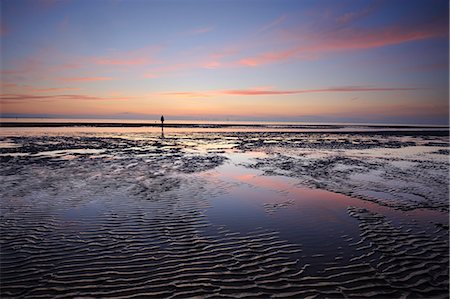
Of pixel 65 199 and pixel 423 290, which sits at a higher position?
pixel 65 199

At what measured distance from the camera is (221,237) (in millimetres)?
6938

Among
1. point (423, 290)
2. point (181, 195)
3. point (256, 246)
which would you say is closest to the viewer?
point (423, 290)

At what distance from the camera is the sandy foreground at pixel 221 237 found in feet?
16.2

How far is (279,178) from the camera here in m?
14.0

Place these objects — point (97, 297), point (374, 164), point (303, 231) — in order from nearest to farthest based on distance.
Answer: point (97, 297), point (303, 231), point (374, 164)

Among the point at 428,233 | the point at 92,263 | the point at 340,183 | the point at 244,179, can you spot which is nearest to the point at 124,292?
the point at 92,263

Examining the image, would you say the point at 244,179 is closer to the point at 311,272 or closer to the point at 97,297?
the point at 311,272

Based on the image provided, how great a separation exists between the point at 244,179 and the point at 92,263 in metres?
8.95

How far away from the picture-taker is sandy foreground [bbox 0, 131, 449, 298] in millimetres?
4930

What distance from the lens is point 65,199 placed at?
9.77m

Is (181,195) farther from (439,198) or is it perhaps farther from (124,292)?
(439,198)

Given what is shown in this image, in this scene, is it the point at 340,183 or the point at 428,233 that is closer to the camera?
the point at 428,233

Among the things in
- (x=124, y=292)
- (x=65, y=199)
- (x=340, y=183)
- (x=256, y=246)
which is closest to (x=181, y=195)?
(x=65, y=199)

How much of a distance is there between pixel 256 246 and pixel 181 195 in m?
4.78
